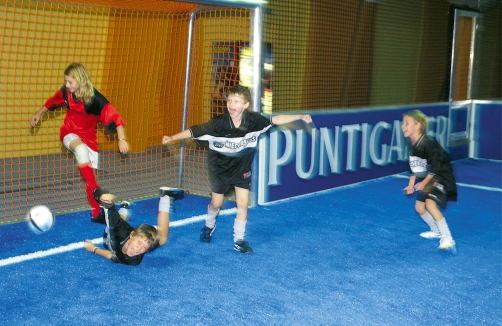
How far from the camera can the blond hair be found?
18.5ft

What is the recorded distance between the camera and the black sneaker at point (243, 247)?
5320 millimetres

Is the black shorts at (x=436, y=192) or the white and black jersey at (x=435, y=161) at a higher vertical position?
the white and black jersey at (x=435, y=161)

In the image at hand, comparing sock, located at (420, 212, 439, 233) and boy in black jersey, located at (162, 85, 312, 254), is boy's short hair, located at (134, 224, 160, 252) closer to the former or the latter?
boy in black jersey, located at (162, 85, 312, 254)

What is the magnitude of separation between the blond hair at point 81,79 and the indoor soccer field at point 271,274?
52.7 inches

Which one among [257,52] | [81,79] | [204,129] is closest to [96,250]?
[204,129]

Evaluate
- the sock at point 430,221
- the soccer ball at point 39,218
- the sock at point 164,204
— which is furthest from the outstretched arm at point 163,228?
the sock at point 430,221

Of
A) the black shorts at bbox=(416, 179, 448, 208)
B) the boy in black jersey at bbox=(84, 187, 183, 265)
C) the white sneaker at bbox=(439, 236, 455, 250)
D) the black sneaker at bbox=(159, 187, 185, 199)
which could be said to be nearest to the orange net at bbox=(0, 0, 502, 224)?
the black sneaker at bbox=(159, 187, 185, 199)

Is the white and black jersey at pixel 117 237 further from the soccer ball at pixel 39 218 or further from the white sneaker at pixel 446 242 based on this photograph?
the white sneaker at pixel 446 242

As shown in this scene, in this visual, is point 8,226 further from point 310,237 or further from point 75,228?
point 310,237

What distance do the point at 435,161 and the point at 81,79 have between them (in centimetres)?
348

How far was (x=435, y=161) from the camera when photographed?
561cm

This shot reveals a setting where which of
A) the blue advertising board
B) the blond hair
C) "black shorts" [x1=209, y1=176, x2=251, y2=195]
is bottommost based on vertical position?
"black shorts" [x1=209, y1=176, x2=251, y2=195]

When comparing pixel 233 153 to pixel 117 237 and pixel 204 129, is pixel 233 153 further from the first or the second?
pixel 117 237

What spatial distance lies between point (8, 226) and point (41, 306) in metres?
2.32
